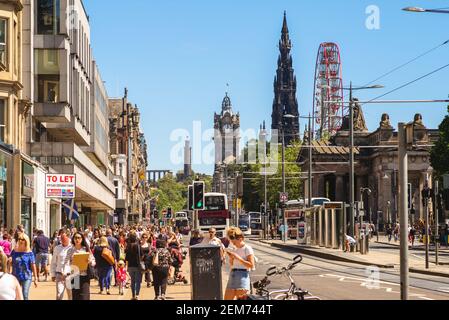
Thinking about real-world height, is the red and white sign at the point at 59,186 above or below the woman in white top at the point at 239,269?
above

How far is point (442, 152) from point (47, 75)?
132 ft

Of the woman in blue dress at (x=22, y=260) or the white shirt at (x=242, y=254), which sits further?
the woman in blue dress at (x=22, y=260)

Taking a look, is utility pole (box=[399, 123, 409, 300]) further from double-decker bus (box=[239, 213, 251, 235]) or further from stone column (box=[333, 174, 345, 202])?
stone column (box=[333, 174, 345, 202])

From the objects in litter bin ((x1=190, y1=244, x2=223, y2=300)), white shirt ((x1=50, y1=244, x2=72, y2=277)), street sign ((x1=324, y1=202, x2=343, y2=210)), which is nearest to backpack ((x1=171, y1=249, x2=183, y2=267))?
white shirt ((x1=50, y1=244, x2=72, y2=277))

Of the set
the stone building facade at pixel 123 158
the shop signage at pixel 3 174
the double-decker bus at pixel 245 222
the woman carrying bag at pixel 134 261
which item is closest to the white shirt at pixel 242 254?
the woman carrying bag at pixel 134 261

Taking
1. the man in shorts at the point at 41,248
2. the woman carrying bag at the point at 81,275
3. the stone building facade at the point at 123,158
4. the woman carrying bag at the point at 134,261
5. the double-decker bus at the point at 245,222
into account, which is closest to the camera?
the woman carrying bag at the point at 81,275

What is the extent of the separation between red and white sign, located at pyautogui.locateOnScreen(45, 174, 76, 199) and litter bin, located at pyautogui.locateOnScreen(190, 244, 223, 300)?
554 inches

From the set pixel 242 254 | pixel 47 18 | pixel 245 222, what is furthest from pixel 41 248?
pixel 245 222

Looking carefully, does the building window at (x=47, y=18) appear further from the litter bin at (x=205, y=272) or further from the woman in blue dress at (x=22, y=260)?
the litter bin at (x=205, y=272)

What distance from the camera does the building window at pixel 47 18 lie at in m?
52.9

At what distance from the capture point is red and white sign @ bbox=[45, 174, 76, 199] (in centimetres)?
3253

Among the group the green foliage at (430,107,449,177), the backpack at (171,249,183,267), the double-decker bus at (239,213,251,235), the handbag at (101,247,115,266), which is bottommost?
the double-decker bus at (239,213,251,235)

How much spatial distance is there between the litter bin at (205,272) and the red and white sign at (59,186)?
554 inches
